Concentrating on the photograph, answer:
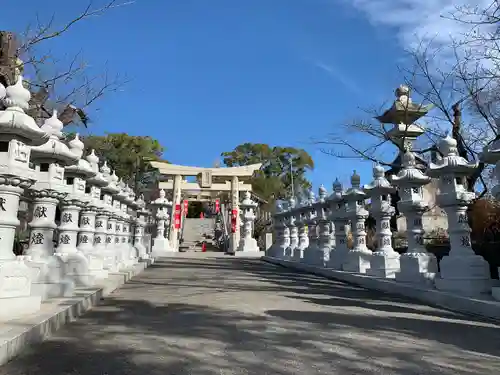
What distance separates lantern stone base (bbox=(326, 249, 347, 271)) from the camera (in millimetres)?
10389

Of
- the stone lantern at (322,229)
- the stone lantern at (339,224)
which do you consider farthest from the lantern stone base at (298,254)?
the stone lantern at (339,224)

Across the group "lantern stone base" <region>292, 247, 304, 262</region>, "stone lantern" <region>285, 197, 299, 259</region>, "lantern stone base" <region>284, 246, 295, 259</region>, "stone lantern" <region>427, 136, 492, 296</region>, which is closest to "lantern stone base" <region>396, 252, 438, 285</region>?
"stone lantern" <region>427, 136, 492, 296</region>

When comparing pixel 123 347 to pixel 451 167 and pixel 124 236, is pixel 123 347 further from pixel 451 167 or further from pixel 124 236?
pixel 124 236

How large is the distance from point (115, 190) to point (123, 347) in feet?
21.3

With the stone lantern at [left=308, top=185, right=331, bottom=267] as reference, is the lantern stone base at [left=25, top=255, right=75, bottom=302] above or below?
below

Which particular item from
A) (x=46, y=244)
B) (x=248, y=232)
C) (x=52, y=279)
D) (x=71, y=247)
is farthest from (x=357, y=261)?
(x=248, y=232)

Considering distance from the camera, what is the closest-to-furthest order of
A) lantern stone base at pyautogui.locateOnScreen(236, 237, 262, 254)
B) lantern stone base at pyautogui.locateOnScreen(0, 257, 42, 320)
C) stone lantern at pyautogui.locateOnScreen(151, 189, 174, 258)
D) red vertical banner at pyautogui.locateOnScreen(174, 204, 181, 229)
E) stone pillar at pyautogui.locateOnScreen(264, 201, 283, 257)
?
lantern stone base at pyautogui.locateOnScreen(0, 257, 42, 320) < stone pillar at pyautogui.locateOnScreen(264, 201, 283, 257) < stone lantern at pyautogui.locateOnScreen(151, 189, 174, 258) < lantern stone base at pyautogui.locateOnScreen(236, 237, 262, 254) < red vertical banner at pyautogui.locateOnScreen(174, 204, 181, 229)

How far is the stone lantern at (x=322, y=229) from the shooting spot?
11.8 metres

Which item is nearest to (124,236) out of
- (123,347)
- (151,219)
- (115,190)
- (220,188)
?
(115,190)

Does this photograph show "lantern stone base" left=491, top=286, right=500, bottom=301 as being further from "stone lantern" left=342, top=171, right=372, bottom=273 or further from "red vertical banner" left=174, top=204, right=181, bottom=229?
"red vertical banner" left=174, top=204, right=181, bottom=229

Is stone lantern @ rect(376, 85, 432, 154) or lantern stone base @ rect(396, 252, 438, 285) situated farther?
stone lantern @ rect(376, 85, 432, 154)

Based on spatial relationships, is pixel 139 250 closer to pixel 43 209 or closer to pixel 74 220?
pixel 74 220

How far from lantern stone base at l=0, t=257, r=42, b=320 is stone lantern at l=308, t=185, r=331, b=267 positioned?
28.4ft

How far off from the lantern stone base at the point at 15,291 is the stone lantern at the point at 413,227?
6276 millimetres
